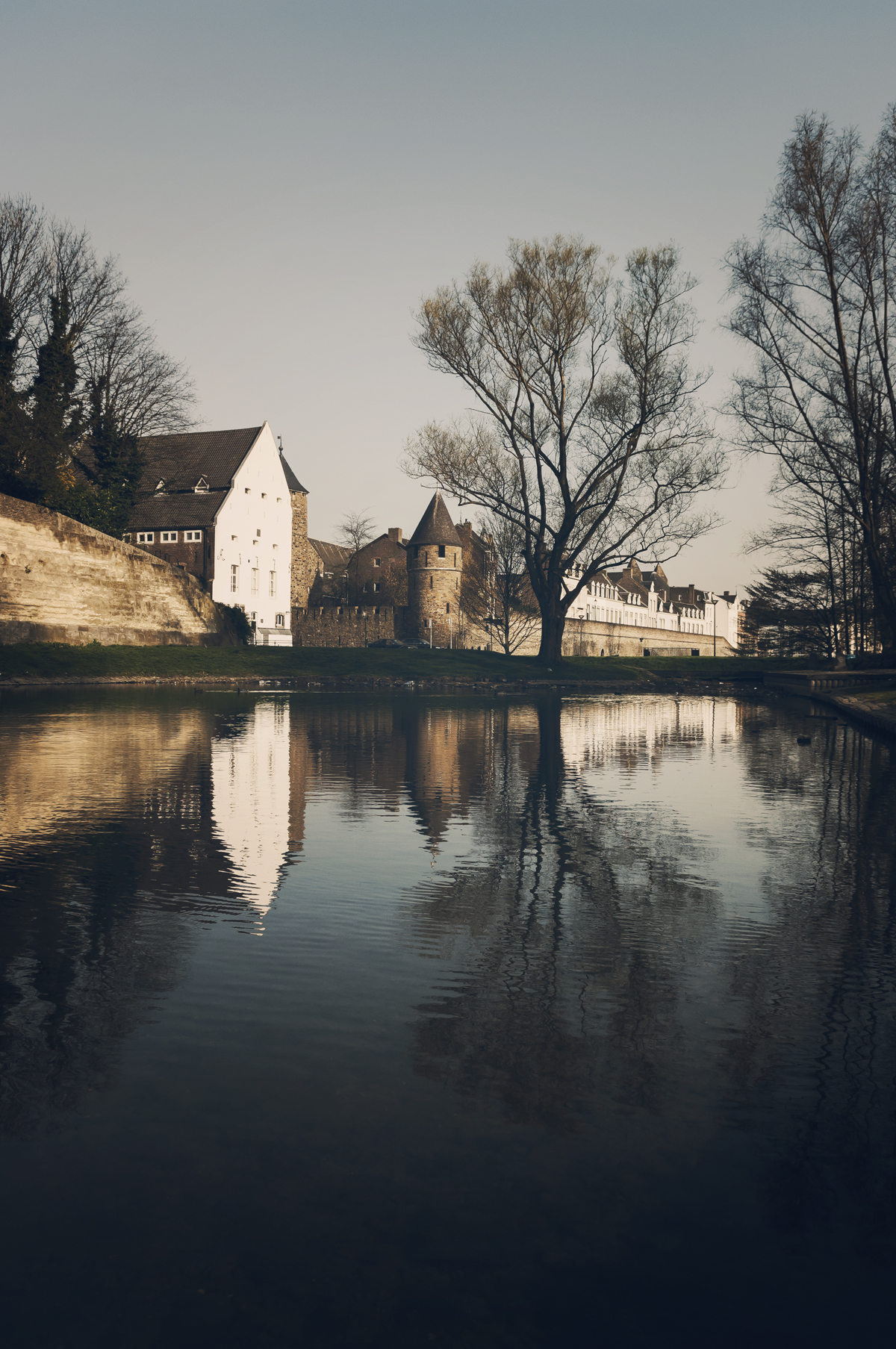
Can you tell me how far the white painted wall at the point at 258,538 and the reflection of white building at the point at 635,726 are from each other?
34.7m

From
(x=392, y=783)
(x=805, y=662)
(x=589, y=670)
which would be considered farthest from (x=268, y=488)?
(x=392, y=783)

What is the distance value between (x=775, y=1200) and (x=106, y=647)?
40.3 meters

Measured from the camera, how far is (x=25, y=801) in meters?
10.2

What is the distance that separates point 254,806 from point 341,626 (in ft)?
240

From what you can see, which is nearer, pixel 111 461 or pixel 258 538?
pixel 111 461

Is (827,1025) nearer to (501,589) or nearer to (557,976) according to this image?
(557,976)

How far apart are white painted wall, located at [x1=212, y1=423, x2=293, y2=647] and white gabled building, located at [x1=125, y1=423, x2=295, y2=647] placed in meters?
0.05

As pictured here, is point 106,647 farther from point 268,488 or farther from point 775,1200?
point 775,1200

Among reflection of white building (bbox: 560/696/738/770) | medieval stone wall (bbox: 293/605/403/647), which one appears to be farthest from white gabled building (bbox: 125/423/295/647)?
reflection of white building (bbox: 560/696/738/770)

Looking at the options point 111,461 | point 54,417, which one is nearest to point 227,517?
point 111,461

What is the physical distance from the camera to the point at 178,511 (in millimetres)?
63562

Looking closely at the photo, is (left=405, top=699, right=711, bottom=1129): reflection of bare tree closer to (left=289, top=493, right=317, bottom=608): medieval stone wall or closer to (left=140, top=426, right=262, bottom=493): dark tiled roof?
(left=140, top=426, right=262, bottom=493): dark tiled roof

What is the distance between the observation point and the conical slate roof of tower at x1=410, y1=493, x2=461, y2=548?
88.8m

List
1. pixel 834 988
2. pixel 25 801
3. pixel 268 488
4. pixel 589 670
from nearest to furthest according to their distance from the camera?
1. pixel 834 988
2. pixel 25 801
3. pixel 589 670
4. pixel 268 488
